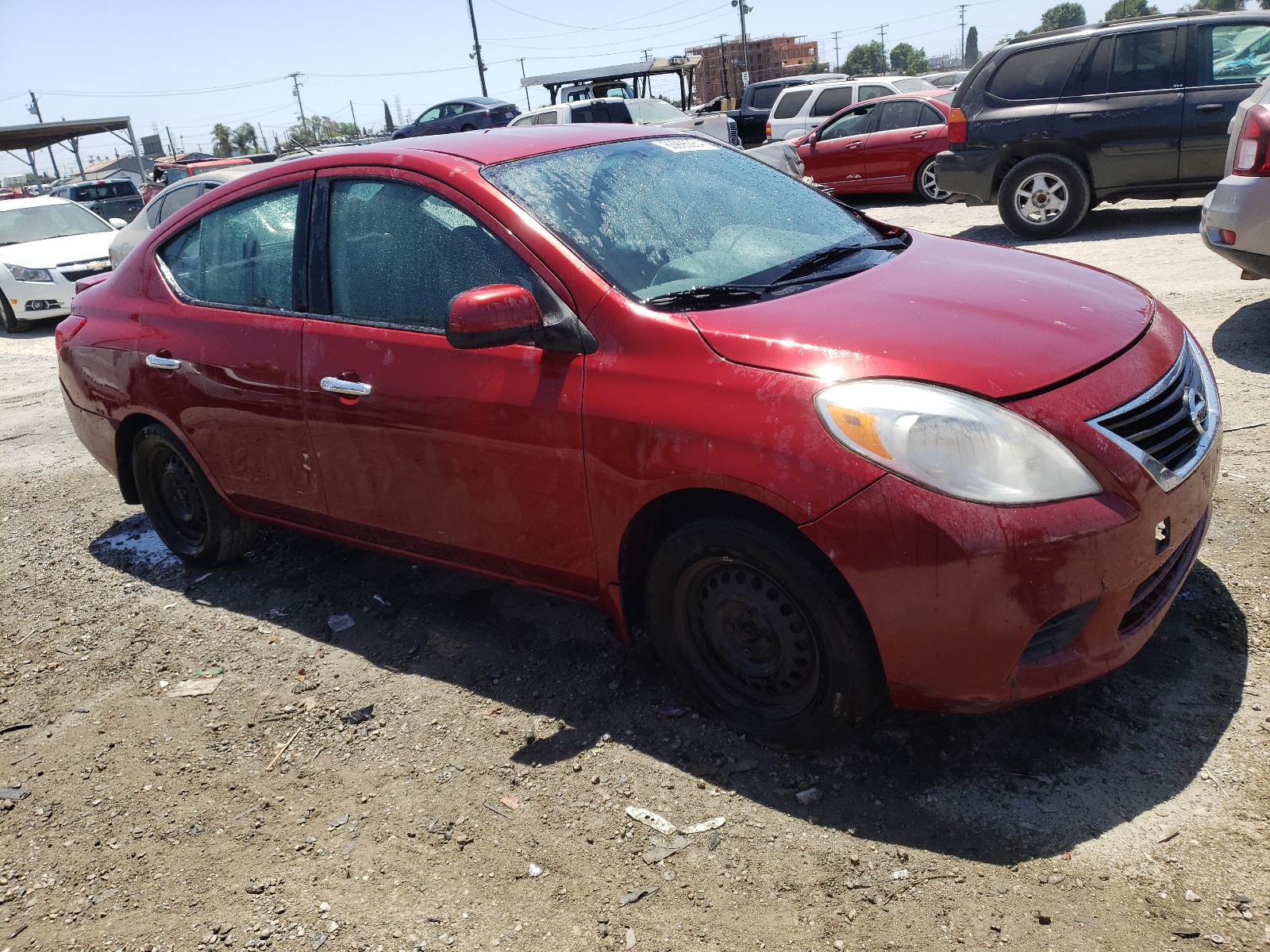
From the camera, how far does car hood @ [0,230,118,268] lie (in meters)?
13.0

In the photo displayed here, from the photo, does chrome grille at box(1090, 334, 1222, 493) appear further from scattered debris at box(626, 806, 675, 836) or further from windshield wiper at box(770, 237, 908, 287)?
scattered debris at box(626, 806, 675, 836)

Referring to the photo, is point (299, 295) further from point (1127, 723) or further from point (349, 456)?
point (1127, 723)

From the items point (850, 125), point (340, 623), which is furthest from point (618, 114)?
point (340, 623)

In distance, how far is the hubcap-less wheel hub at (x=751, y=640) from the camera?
2.77 metres

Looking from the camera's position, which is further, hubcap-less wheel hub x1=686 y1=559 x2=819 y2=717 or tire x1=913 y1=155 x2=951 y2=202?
tire x1=913 y1=155 x2=951 y2=202

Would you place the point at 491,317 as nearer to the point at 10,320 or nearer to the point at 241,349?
the point at 241,349

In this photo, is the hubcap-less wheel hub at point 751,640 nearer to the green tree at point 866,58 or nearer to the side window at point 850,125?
the side window at point 850,125

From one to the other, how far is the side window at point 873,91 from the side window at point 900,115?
7.96 feet

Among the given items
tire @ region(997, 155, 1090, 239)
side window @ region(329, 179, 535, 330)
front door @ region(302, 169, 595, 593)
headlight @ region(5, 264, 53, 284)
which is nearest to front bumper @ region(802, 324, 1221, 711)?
front door @ region(302, 169, 595, 593)

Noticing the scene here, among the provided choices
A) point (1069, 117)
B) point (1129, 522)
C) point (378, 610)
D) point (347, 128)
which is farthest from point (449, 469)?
point (347, 128)

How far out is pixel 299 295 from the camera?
3.75 m

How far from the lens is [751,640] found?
114 inches

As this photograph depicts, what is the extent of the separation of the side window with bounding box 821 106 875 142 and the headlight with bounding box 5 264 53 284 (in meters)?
10.6

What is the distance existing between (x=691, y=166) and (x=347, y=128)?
113 m
